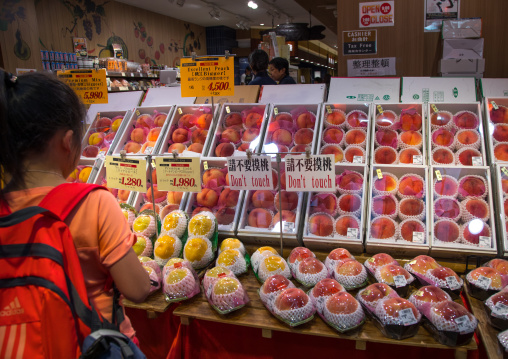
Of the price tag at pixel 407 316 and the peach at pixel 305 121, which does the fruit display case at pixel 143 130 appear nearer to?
the peach at pixel 305 121

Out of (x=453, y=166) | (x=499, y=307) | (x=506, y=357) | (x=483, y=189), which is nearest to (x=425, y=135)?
(x=453, y=166)

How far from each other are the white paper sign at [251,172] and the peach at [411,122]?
133cm

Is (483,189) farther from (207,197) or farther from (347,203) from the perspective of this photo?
(207,197)

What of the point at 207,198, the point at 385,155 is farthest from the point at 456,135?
the point at 207,198

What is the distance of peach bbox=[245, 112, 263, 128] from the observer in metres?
3.17

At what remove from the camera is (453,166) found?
8.31 feet

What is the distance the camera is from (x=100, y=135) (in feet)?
11.8

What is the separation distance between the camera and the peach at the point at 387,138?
284 centimetres

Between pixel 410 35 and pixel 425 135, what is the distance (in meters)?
1.94

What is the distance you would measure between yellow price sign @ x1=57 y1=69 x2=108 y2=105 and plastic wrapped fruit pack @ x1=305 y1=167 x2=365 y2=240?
6.75ft

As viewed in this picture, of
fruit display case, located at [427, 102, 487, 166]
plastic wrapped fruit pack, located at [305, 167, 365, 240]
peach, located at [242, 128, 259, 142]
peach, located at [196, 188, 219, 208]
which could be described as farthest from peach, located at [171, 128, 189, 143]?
fruit display case, located at [427, 102, 487, 166]

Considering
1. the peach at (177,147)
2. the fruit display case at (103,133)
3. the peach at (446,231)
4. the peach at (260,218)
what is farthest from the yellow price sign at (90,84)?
the peach at (446,231)

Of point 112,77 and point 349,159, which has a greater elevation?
point 112,77

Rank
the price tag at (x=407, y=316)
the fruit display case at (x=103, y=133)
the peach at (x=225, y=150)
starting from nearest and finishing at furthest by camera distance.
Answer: the price tag at (x=407, y=316), the peach at (x=225, y=150), the fruit display case at (x=103, y=133)
